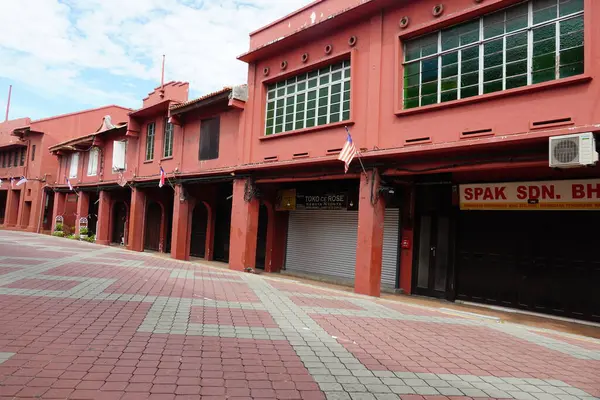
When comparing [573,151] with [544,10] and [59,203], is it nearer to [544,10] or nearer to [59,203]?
[544,10]

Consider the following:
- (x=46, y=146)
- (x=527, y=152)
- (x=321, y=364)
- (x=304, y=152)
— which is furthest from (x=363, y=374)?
(x=46, y=146)

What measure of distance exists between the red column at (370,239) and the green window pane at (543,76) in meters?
3.78

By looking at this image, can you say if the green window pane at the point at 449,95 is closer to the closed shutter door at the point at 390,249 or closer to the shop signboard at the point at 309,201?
the closed shutter door at the point at 390,249

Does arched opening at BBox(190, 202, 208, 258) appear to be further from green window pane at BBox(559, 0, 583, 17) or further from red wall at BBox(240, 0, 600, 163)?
green window pane at BBox(559, 0, 583, 17)

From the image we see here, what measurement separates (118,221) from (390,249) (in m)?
19.1

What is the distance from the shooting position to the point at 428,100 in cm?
932

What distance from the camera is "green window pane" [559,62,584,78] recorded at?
7.23 meters

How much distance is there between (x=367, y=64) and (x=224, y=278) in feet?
22.6

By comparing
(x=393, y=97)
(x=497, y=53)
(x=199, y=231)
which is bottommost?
(x=199, y=231)

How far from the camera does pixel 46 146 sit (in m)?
29.2

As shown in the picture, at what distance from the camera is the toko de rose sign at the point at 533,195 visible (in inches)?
327

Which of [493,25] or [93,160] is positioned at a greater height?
[493,25]

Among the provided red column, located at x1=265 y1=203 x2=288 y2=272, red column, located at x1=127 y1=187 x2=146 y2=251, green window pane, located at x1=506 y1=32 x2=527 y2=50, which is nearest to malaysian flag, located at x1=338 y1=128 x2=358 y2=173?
green window pane, located at x1=506 y1=32 x2=527 y2=50

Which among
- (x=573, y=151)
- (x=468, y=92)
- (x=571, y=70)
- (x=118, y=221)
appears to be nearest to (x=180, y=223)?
(x=118, y=221)
